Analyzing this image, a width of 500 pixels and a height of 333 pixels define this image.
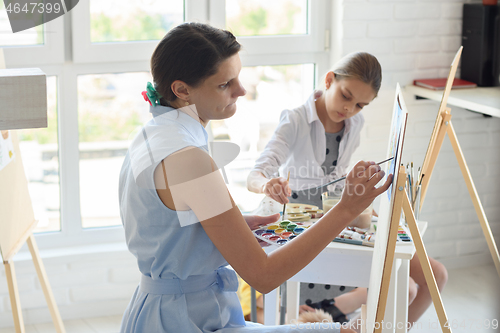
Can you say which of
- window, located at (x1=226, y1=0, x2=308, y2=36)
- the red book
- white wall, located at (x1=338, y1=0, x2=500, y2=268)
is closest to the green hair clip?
window, located at (x1=226, y1=0, x2=308, y2=36)

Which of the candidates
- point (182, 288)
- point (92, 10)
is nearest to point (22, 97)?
point (182, 288)

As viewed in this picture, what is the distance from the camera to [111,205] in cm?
233

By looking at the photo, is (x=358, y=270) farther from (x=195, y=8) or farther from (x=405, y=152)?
(x=195, y=8)

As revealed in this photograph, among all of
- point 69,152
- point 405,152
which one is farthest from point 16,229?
point 405,152

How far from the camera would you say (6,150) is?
1.57 metres

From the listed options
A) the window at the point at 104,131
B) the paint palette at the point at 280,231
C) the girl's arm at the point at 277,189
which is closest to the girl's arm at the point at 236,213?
the paint palette at the point at 280,231

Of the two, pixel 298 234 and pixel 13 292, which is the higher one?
pixel 298 234

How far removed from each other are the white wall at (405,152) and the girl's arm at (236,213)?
1360 millimetres

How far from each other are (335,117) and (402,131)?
818 mm

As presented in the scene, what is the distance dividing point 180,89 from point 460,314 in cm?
174

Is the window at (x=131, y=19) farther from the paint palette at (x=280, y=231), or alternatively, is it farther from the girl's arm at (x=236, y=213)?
the girl's arm at (x=236, y=213)

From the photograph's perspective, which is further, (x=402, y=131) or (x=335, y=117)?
(x=335, y=117)

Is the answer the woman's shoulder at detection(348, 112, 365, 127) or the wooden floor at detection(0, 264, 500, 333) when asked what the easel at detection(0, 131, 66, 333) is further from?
the woman's shoulder at detection(348, 112, 365, 127)

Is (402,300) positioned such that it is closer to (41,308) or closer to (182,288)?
(182,288)
